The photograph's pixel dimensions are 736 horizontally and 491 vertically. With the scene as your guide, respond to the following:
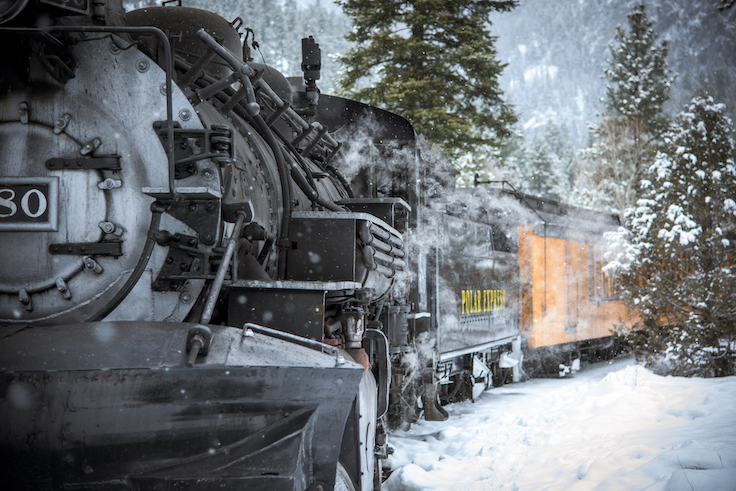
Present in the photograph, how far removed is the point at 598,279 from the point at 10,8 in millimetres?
13715

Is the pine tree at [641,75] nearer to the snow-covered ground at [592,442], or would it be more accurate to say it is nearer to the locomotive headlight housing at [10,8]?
the snow-covered ground at [592,442]

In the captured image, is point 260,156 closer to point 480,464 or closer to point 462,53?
point 480,464

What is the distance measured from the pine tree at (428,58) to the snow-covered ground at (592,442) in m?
7.72

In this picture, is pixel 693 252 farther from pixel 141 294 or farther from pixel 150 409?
pixel 150 409

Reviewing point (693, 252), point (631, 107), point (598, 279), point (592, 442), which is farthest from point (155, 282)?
point (631, 107)

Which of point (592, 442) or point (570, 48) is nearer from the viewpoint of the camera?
point (592, 442)

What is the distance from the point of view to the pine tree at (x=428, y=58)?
46.1 feet

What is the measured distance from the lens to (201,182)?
2.56 metres

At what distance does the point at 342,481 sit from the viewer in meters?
2.85

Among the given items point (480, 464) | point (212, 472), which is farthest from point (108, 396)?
point (480, 464)

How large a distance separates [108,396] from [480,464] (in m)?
4.09

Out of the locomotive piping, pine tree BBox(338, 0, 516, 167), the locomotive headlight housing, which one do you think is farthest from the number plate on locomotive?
pine tree BBox(338, 0, 516, 167)

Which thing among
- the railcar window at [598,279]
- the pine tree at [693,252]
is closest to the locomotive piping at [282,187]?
the pine tree at [693,252]

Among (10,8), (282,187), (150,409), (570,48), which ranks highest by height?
(570,48)
